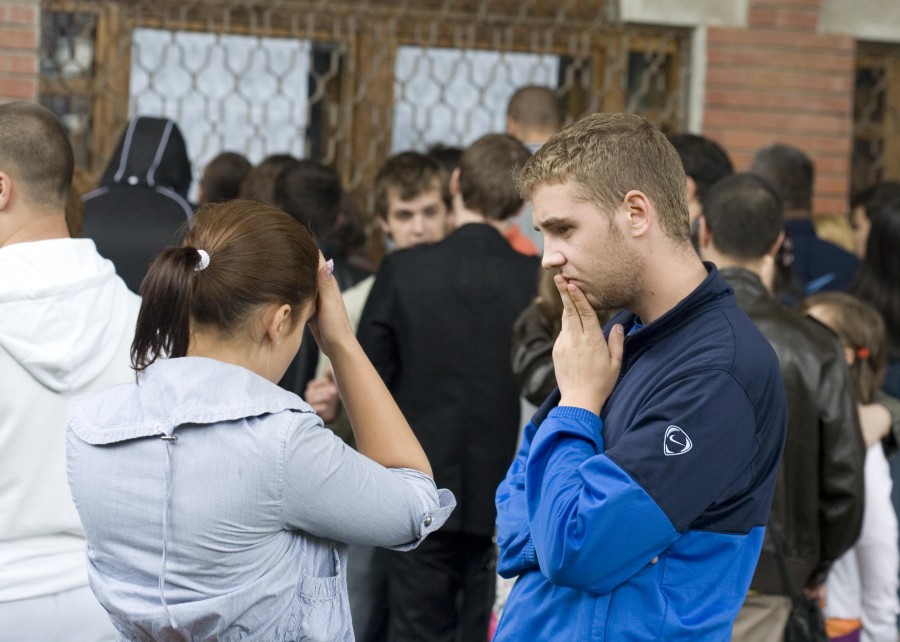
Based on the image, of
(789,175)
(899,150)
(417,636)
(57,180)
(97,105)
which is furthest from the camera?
(899,150)

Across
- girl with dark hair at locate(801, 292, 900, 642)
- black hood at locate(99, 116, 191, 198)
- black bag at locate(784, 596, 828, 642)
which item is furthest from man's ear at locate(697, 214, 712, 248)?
black hood at locate(99, 116, 191, 198)

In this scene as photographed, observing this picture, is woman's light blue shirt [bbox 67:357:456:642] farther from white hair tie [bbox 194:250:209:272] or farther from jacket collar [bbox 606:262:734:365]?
jacket collar [bbox 606:262:734:365]

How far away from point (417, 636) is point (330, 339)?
2.17 m

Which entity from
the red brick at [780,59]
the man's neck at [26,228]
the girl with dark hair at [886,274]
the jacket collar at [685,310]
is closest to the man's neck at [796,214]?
the girl with dark hair at [886,274]

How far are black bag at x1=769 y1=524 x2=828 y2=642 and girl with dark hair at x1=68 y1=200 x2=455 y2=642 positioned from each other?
1.46 meters

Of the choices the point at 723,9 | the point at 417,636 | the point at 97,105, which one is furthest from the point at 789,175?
the point at 97,105

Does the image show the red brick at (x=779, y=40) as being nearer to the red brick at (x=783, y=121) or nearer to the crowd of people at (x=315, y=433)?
the red brick at (x=783, y=121)

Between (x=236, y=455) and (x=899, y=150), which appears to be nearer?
(x=236, y=455)

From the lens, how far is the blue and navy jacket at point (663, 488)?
1.91 metres

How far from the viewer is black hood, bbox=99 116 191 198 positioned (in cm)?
454

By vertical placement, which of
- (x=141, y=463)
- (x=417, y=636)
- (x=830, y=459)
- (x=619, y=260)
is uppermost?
(x=619, y=260)

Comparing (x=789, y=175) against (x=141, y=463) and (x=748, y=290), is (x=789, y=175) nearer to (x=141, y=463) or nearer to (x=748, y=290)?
(x=748, y=290)

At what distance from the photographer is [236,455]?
1.95 m

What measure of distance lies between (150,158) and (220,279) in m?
2.69
